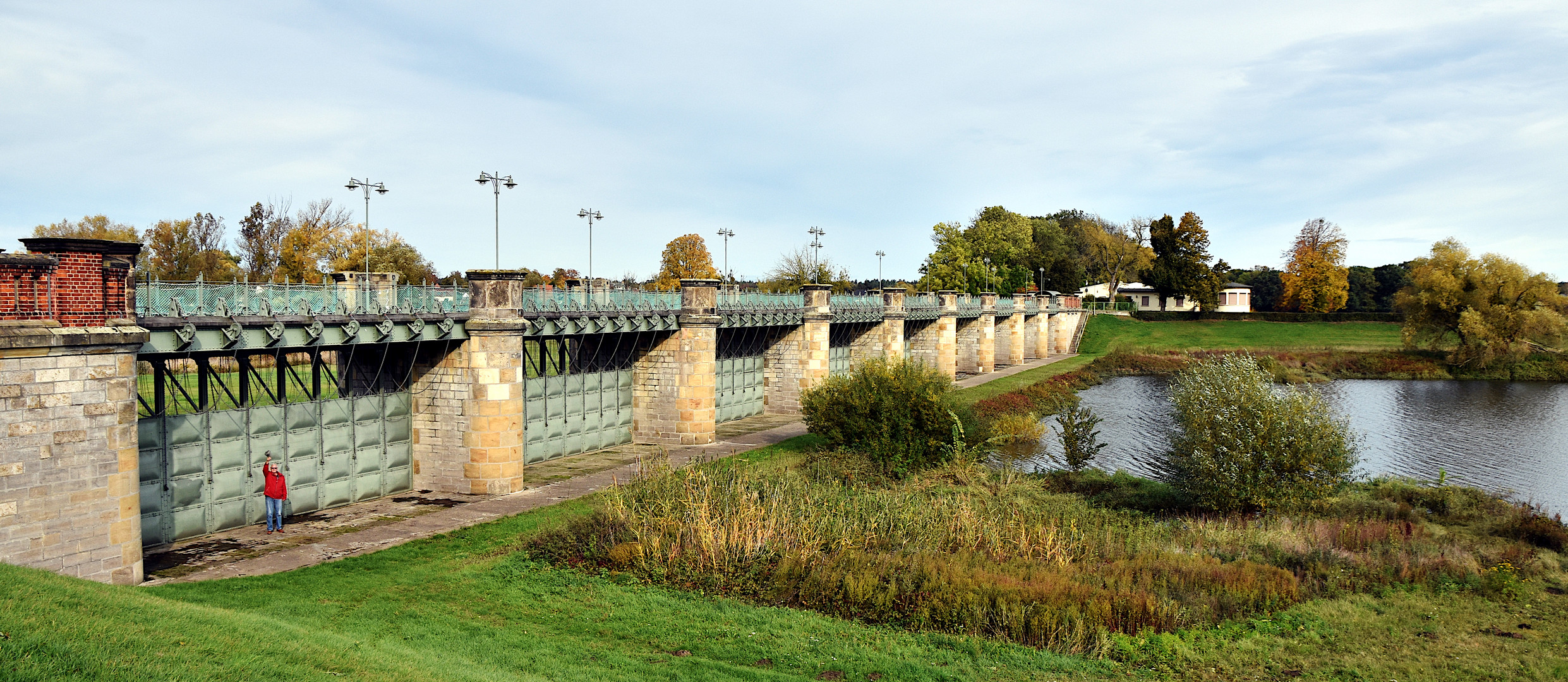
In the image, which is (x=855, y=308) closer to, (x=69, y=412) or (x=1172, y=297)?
(x=69, y=412)

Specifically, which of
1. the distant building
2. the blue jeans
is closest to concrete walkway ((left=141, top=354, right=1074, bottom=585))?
the blue jeans

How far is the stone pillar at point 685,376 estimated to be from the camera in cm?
3209

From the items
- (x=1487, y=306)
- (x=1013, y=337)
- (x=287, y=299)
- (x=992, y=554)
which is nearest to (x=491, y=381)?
(x=287, y=299)

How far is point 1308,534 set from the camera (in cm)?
1922

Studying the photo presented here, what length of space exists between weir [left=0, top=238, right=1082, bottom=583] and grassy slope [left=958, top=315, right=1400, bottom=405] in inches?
1579

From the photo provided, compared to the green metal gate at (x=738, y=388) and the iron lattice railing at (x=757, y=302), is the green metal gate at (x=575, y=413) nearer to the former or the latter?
the iron lattice railing at (x=757, y=302)

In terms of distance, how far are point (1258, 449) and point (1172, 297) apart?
3486 inches

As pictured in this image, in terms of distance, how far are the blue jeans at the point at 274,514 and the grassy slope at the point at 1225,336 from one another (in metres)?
54.8

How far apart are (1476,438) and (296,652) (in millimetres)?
41491

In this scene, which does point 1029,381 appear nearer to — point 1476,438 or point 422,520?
point 1476,438

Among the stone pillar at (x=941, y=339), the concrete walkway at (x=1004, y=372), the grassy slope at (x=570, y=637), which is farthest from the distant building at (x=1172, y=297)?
the grassy slope at (x=570, y=637)

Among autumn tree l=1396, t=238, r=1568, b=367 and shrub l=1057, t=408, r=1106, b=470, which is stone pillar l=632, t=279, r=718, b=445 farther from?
autumn tree l=1396, t=238, r=1568, b=367

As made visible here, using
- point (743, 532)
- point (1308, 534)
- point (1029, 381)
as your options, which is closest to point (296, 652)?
point (743, 532)

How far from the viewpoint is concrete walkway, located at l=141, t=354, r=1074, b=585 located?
1673 cm
